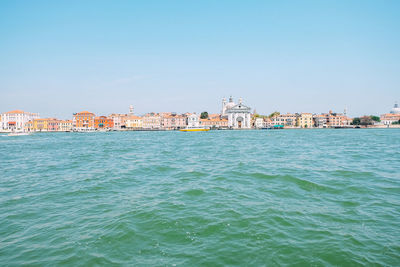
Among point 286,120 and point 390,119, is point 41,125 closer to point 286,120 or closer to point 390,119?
point 286,120

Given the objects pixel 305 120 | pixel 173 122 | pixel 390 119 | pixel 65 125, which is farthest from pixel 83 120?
pixel 390 119

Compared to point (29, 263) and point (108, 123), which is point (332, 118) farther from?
point (29, 263)


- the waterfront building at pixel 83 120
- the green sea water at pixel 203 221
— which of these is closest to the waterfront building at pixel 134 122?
the waterfront building at pixel 83 120

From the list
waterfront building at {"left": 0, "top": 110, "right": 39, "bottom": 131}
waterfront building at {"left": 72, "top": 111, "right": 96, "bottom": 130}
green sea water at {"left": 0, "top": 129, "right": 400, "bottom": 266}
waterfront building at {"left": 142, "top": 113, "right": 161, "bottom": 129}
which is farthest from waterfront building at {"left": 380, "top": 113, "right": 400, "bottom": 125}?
waterfront building at {"left": 0, "top": 110, "right": 39, "bottom": 131}

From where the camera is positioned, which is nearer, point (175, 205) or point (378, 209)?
point (378, 209)

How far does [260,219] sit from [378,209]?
9.47 ft

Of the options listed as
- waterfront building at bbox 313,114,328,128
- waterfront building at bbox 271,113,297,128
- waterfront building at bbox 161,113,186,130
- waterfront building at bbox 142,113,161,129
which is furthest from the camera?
waterfront building at bbox 161,113,186,130

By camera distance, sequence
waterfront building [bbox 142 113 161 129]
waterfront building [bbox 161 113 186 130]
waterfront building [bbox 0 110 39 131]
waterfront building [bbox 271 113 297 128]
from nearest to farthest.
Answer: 1. waterfront building [bbox 0 110 39 131]
2. waterfront building [bbox 271 113 297 128]
3. waterfront building [bbox 142 113 161 129]
4. waterfront building [bbox 161 113 186 130]

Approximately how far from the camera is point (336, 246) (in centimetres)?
398

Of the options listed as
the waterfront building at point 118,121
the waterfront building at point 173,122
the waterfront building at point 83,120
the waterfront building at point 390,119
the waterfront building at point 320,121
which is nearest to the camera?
the waterfront building at point 83,120

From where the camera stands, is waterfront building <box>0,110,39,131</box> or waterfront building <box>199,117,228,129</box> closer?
waterfront building <box>0,110,39,131</box>

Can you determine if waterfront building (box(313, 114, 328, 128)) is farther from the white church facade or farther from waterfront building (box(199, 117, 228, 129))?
waterfront building (box(199, 117, 228, 129))

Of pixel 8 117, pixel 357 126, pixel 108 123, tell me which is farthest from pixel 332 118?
pixel 8 117

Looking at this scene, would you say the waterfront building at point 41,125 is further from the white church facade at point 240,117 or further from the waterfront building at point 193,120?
the white church facade at point 240,117
